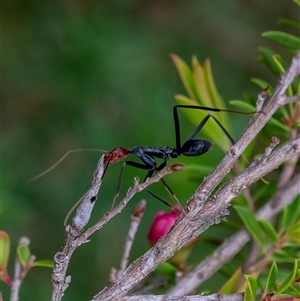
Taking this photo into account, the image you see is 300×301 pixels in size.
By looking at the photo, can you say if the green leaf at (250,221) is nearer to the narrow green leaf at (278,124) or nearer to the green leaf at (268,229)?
the green leaf at (268,229)

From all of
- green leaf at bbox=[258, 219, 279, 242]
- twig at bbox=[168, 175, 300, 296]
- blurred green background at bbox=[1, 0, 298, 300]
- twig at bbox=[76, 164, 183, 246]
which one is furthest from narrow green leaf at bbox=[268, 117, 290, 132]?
blurred green background at bbox=[1, 0, 298, 300]

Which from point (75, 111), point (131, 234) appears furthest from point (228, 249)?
point (75, 111)

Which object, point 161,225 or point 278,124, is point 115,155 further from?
point 278,124

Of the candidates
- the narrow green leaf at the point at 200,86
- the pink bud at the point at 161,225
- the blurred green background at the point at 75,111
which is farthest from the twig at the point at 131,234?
the blurred green background at the point at 75,111

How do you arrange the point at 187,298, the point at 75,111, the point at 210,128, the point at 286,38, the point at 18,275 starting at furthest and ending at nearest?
the point at 75,111
the point at 210,128
the point at 286,38
the point at 18,275
the point at 187,298

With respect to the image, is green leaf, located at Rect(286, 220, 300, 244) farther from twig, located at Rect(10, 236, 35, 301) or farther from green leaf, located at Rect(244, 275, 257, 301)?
twig, located at Rect(10, 236, 35, 301)

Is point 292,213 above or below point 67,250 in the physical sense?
below

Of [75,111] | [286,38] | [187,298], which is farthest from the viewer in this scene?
[75,111]
